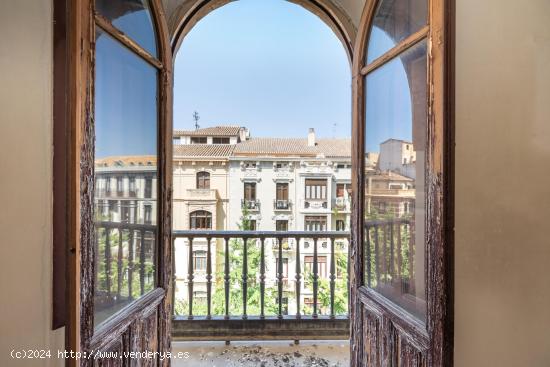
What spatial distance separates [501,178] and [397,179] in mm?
424

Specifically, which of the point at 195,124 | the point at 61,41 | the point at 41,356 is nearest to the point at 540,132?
the point at 61,41

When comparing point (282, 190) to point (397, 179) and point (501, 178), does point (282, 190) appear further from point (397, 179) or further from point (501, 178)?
point (501, 178)

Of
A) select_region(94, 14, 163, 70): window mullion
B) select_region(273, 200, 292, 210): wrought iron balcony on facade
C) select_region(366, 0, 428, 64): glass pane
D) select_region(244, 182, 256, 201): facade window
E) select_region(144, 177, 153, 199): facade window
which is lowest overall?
select_region(273, 200, 292, 210): wrought iron balcony on facade

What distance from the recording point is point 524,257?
99cm

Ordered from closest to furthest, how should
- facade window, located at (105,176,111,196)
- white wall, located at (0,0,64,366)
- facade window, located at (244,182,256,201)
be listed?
white wall, located at (0,0,64,366), facade window, located at (105,176,111,196), facade window, located at (244,182,256,201)

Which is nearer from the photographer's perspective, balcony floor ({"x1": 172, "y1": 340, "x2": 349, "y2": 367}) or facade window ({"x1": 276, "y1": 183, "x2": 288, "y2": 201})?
balcony floor ({"x1": 172, "y1": 340, "x2": 349, "y2": 367})

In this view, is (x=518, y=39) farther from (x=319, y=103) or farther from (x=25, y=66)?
(x=319, y=103)

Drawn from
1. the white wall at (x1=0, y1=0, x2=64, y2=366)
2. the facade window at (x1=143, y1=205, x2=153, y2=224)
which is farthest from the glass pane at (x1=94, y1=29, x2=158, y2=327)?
the white wall at (x1=0, y1=0, x2=64, y2=366)

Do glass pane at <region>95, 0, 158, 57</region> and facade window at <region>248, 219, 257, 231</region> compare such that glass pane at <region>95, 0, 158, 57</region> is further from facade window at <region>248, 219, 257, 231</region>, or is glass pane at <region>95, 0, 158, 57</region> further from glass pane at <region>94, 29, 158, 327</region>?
facade window at <region>248, 219, 257, 231</region>

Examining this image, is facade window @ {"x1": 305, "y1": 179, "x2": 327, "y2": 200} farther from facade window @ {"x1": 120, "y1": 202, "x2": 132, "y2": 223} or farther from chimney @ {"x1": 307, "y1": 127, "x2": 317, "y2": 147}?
facade window @ {"x1": 120, "y1": 202, "x2": 132, "y2": 223}

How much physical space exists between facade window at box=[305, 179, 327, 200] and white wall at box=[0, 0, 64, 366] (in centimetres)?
1373

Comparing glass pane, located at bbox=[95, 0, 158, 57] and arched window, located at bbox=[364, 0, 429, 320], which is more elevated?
glass pane, located at bbox=[95, 0, 158, 57]

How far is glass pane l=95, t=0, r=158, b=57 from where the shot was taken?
1165 mm

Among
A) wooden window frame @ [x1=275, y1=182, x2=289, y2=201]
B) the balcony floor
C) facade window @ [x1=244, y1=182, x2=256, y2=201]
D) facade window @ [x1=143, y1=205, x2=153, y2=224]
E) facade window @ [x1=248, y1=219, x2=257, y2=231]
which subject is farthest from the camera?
facade window @ [x1=248, y1=219, x2=257, y2=231]
